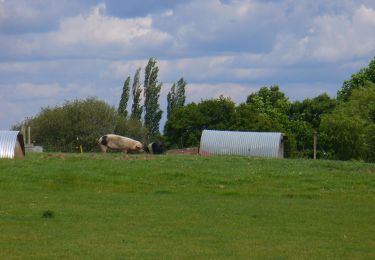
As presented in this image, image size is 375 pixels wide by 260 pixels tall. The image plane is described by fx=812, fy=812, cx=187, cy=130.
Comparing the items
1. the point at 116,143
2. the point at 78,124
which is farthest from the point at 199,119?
the point at 116,143

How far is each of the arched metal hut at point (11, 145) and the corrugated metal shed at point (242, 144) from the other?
1633 cm

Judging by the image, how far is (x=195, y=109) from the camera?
8100 centimetres

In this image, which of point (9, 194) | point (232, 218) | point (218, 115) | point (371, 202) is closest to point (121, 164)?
point (9, 194)

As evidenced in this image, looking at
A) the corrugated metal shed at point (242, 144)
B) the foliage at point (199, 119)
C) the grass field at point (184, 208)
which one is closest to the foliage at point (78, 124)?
the foliage at point (199, 119)

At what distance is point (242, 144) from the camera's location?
55969 millimetres

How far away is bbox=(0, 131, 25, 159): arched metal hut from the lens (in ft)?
137

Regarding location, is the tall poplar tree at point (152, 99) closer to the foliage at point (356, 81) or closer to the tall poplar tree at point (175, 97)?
the tall poplar tree at point (175, 97)

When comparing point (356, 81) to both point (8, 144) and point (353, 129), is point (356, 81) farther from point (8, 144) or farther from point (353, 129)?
point (8, 144)

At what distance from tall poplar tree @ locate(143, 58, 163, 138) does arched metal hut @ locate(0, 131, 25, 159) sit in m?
58.4

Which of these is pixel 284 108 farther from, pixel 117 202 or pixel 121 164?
pixel 117 202

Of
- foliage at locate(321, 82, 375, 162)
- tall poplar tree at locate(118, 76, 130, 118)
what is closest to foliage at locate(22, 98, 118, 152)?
tall poplar tree at locate(118, 76, 130, 118)

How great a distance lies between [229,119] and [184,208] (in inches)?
2263

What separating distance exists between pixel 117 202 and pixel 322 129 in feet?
185

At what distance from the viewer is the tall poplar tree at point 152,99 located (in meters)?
102
